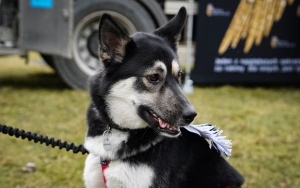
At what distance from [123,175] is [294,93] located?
15.9 ft

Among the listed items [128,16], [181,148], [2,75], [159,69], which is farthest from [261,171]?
[2,75]

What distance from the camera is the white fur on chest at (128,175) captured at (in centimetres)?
265

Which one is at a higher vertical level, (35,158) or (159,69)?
(159,69)

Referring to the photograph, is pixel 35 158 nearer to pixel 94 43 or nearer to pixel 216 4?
pixel 94 43

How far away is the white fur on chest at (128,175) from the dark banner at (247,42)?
4.36 m

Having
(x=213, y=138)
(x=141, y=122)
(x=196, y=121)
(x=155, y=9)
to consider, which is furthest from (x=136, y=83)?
(x=155, y=9)

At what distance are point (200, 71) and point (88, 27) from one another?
1705mm

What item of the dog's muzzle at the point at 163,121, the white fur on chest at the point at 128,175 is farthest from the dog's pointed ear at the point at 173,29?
the white fur on chest at the point at 128,175

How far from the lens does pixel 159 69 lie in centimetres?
276

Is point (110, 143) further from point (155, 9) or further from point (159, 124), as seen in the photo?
point (155, 9)

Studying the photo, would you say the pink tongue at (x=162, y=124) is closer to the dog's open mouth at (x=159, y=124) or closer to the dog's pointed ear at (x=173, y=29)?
the dog's open mouth at (x=159, y=124)

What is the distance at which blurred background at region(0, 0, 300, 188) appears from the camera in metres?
4.77

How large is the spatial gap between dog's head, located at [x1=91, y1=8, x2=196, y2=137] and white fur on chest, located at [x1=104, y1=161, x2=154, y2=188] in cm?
23

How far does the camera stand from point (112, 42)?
2.75 m
